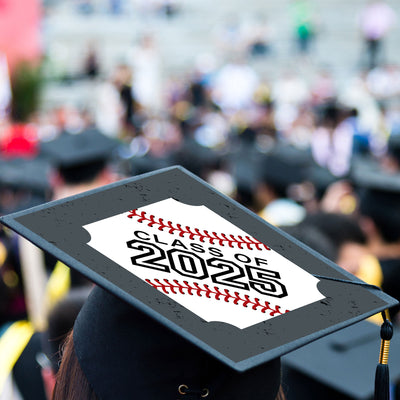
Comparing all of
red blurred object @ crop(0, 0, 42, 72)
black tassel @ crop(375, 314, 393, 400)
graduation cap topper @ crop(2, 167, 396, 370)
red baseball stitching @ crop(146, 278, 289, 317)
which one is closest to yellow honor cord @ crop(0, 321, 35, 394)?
graduation cap topper @ crop(2, 167, 396, 370)

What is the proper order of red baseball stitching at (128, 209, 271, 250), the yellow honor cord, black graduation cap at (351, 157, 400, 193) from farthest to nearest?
black graduation cap at (351, 157, 400, 193) < the yellow honor cord < red baseball stitching at (128, 209, 271, 250)

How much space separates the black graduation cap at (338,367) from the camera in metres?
1.94

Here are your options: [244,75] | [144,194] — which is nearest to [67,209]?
[144,194]

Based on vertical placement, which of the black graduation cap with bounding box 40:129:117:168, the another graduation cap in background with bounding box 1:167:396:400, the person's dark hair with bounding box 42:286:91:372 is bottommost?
the black graduation cap with bounding box 40:129:117:168

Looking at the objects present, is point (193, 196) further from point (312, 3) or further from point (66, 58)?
point (312, 3)

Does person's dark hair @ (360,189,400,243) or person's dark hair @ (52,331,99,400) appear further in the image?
person's dark hair @ (360,189,400,243)

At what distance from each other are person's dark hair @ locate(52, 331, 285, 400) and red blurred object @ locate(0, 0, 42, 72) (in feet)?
45.0

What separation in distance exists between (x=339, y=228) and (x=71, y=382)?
6.24 feet

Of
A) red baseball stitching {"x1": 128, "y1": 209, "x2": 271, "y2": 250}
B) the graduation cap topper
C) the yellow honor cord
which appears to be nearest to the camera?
the graduation cap topper

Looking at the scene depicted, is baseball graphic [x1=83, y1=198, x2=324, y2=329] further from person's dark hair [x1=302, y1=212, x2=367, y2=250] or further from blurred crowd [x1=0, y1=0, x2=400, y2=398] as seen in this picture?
person's dark hair [x1=302, y1=212, x2=367, y2=250]

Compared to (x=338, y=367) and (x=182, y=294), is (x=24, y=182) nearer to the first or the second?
(x=338, y=367)

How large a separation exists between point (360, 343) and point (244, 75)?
13.5m

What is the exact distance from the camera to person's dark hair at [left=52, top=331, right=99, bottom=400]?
1.25 meters

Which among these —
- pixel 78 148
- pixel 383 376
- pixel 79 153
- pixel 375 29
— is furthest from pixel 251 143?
pixel 383 376
